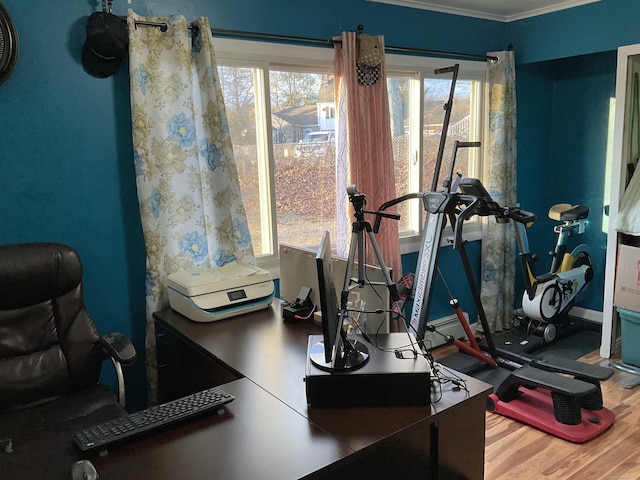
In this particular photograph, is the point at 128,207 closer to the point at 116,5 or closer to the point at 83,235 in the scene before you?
the point at 83,235

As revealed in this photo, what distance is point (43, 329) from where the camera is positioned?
2297mm

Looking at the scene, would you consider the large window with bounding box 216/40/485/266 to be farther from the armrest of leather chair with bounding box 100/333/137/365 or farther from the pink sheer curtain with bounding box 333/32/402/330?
the armrest of leather chair with bounding box 100/333/137/365

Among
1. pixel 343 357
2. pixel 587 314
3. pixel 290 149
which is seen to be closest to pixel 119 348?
pixel 343 357

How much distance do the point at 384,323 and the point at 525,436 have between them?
4.16 feet

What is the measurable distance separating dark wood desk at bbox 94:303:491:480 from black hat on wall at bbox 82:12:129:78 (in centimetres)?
143

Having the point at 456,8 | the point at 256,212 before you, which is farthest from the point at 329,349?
the point at 456,8

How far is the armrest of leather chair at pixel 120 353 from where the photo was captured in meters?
2.21

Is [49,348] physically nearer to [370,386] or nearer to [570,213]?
[370,386]

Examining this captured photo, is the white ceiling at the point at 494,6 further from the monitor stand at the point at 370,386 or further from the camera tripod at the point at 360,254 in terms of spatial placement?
the monitor stand at the point at 370,386

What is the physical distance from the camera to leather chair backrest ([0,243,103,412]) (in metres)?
2.19

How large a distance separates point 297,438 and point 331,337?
0.30m

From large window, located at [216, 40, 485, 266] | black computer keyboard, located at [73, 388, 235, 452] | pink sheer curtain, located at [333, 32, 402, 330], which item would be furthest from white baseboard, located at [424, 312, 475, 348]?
black computer keyboard, located at [73, 388, 235, 452]

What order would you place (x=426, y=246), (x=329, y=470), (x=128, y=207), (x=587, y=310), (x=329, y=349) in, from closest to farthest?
(x=329, y=470)
(x=329, y=349)
(x=128, y=207)
(x=426, y=246)
(x=587, y=310)

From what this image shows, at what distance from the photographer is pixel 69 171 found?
250cm
